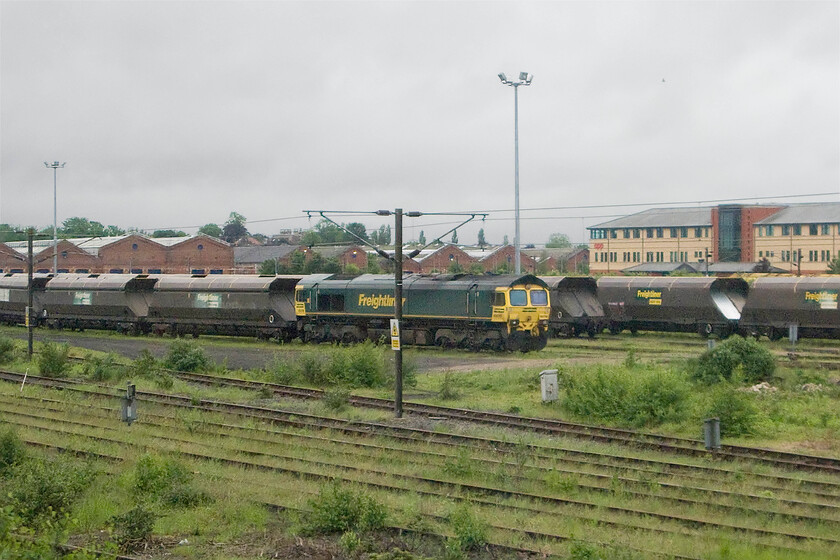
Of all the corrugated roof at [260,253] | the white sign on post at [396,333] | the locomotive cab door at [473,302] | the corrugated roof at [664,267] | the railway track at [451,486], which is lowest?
the railway track at [451,486]

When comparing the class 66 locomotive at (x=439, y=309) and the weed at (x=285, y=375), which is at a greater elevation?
the class 66 locomotive at (x=439, y=309)

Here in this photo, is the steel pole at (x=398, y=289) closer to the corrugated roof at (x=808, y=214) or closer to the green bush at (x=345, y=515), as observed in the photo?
the green bush at (x=345, y=515)

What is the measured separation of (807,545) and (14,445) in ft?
47.5

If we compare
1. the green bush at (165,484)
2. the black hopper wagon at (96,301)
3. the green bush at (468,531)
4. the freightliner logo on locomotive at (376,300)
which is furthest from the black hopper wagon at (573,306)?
the green bush at (468,531)

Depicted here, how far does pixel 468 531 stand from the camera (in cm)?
1233

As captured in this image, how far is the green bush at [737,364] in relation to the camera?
1091 inches

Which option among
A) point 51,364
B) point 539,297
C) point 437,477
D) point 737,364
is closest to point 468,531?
point 437,477

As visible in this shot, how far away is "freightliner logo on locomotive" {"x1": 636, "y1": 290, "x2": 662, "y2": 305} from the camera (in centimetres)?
4516

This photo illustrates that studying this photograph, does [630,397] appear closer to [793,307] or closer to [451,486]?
[451,486]

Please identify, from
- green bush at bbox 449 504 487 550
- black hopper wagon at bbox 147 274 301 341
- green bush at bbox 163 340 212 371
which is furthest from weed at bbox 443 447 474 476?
black hopper wagon at bbox 147 274 301 341

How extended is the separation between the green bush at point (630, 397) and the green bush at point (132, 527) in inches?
503

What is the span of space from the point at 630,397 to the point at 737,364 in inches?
280

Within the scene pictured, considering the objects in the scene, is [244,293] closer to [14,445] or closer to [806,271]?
[14,445]

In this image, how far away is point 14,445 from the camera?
17781 mm
